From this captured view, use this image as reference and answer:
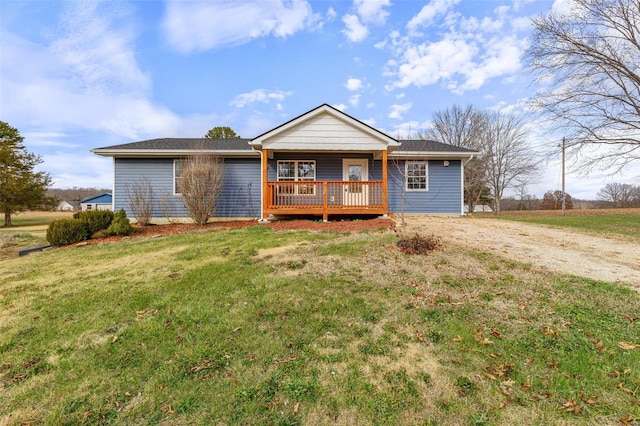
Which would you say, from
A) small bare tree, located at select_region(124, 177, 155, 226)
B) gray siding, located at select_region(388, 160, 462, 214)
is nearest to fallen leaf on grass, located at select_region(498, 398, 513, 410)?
gray siding, located at select_region(388, 160, 462, 214)

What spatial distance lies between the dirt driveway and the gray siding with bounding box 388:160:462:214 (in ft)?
12.9

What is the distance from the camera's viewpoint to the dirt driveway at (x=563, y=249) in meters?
4.85

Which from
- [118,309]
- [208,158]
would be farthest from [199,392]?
[208,158]

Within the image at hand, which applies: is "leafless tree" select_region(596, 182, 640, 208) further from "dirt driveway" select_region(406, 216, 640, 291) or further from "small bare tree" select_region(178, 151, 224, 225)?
"small bare tree" select_region(178, 151, 224, 225)

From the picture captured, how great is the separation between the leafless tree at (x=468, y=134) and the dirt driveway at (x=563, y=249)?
16.3m

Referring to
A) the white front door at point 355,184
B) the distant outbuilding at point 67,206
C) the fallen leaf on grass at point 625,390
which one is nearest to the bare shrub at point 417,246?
the fallen leaf on grass at point 625,390

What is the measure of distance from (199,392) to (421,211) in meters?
12.0

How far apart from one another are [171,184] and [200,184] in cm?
276

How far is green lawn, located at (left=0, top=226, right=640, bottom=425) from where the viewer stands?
2166mm

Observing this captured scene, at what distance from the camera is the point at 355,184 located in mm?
10438

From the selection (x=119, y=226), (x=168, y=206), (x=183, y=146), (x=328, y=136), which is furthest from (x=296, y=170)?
(x=119, y=226)

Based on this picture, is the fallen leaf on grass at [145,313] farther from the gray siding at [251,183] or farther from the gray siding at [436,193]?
the gray siding at [436,193]

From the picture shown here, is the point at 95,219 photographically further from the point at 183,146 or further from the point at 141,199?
the point at 183,146

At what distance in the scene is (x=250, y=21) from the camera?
10.3m
